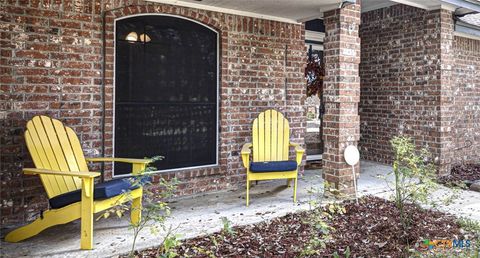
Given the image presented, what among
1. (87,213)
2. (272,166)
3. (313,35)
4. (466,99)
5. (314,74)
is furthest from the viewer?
(466,99)

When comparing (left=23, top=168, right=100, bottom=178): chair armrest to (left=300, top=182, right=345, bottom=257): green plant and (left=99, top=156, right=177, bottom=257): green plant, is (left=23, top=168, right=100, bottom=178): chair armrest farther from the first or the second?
(left=300, top=182, right=345, bottom=257): green plant

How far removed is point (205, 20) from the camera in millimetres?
4648

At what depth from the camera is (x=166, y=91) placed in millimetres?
4445

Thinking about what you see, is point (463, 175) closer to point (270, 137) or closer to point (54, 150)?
point (270, 137)

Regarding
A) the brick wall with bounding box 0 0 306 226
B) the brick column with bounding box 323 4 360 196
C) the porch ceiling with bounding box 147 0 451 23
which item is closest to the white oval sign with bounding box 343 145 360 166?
the brick column with bounding box 323 4 360 196

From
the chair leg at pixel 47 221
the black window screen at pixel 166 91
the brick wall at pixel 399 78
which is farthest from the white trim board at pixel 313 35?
the chair leg at pixel 47 221

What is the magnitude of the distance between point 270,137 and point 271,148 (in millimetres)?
138

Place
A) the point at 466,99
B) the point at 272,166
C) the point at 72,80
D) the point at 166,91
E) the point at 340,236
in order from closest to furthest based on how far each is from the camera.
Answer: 1. the point at 340,236
2. the point at 72,80
3. the point at 272,166
4. the point at 166,91
5. the point at 466,99

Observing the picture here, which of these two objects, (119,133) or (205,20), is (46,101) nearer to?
(119,133)

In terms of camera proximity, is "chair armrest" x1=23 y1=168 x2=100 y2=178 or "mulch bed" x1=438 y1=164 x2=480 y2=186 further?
"mulch bed" x1=438 y1=164 x2=480 y2=186

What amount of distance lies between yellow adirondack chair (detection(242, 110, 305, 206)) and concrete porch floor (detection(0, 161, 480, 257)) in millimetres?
260

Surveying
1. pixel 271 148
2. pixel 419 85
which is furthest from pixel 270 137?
pixel 419 85

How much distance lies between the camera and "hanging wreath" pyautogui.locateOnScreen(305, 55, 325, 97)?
6.62 m

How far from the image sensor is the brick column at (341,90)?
14.1 ft
